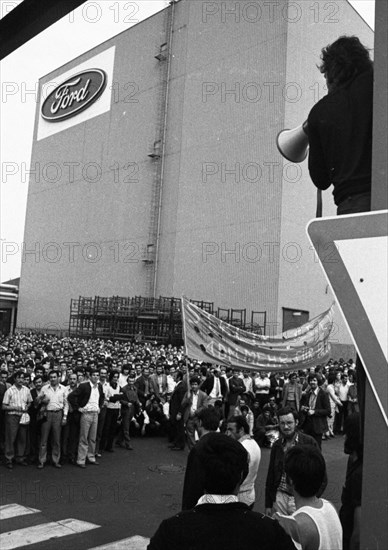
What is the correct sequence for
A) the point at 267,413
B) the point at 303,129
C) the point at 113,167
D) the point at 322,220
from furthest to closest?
the point at 113,167 < the point at 267,413 < the point at 303,129 < the point at 322,220

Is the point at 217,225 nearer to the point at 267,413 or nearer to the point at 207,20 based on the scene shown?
the point at 207,20

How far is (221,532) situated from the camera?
159cm

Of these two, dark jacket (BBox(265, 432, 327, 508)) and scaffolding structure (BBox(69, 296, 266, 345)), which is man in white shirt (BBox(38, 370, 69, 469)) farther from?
scaffolding structure (BBox(69, 296, 266, 345))

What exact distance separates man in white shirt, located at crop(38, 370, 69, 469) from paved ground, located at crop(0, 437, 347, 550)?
256 mm

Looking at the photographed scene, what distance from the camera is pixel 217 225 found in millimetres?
32000

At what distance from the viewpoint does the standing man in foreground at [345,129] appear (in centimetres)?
142

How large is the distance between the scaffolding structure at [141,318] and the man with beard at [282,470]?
23.3 meters

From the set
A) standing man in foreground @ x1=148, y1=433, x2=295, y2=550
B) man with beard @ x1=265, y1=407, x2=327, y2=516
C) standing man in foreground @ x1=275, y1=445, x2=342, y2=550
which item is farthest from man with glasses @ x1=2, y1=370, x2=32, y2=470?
standing man in foreground @ x1=148, y1=433, x2=295, y2=550

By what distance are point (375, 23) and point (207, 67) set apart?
3505 cm

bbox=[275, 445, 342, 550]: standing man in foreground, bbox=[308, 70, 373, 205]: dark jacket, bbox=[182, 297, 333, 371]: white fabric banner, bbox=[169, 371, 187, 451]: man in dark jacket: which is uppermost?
bbox=[308, 70, 373, 205]: dark jacket

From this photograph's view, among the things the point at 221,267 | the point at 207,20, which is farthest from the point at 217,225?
the point at 207,20

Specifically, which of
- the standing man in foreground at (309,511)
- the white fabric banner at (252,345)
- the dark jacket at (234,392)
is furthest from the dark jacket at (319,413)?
the standing man in foreground at (309,511)

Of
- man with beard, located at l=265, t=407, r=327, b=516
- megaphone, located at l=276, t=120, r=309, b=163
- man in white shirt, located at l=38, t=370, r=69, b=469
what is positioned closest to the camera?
megaphone, located at l=276, t=120, r=309, b=163

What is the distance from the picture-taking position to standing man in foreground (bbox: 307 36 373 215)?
142cm
